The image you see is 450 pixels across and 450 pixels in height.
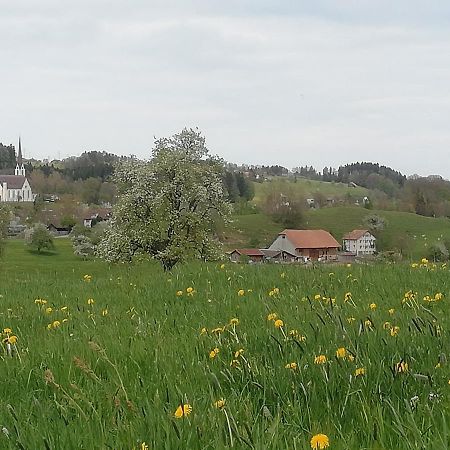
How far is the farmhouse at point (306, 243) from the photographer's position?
82875 millimetres

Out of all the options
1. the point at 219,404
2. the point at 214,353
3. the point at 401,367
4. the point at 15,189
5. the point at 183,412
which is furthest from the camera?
the point at 15,189

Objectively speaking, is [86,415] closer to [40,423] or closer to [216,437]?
[40,423]

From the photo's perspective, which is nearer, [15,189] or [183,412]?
[183,412]

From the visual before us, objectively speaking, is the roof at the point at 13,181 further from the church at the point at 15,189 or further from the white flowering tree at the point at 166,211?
the white flowering tree at the point at 166,211

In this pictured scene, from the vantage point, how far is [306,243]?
277 feet

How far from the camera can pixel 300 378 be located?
301 cm

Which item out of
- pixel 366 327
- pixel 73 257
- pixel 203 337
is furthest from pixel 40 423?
pixel 73 257

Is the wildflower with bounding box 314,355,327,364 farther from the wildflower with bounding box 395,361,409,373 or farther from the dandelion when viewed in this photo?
the wildflower with bounding box 395,361,409,373

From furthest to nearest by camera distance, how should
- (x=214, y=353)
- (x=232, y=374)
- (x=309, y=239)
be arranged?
(x=309, y=239) → (x=214, y=353) → (x=232, y=374)

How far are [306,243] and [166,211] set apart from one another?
47.2 meters

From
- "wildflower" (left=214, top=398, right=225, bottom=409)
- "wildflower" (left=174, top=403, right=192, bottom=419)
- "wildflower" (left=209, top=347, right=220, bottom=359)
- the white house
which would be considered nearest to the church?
the white house

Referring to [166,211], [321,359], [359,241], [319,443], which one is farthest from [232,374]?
[359,241]

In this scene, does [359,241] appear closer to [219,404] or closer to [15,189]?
[219,404]

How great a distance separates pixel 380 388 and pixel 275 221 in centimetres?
10691
